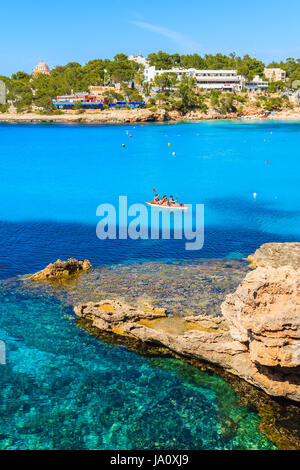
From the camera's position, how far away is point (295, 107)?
179 m

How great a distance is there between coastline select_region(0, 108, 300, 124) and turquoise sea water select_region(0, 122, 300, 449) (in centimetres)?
7716

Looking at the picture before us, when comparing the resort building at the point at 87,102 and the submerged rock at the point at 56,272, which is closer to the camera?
the submerged rock at the point at 56,272

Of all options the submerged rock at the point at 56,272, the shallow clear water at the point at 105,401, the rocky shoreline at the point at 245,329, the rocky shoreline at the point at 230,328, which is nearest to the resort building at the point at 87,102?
the submerged rock at the point at 56,272

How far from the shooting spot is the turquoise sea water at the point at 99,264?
15.5 meters

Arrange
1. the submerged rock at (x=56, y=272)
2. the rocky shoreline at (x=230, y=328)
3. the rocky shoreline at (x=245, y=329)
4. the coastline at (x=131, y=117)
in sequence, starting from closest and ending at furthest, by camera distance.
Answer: the rocky shoreline at (x=245, y=329) < the rocky shoreline at (x=230, y=328) < the submerged rock at (x=56, y=272) < the coastline at (x=131, y=117)

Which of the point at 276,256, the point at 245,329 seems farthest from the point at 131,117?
the point at 245,329

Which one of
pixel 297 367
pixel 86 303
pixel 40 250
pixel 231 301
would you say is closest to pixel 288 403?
pixel 297 367

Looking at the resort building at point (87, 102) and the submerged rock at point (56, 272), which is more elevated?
the resort building at point (87, 102)

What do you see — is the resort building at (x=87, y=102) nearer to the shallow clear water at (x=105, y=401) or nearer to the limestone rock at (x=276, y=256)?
the limestone rock at (x=276, y=256)

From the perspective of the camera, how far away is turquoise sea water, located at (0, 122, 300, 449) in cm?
1552

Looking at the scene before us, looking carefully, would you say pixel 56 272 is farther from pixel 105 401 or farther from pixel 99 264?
pixel 105 401

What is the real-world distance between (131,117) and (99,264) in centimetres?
13770

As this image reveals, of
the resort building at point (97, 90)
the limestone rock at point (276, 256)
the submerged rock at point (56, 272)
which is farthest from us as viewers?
the resort building at point (97, 90)

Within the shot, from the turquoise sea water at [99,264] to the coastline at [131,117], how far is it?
77.2 metres
